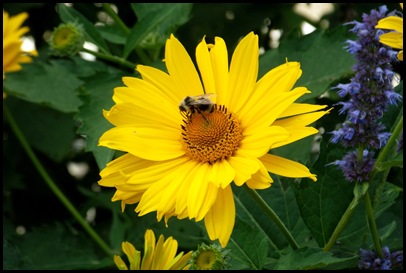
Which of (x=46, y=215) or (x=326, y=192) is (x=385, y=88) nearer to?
(x=326, y=192)

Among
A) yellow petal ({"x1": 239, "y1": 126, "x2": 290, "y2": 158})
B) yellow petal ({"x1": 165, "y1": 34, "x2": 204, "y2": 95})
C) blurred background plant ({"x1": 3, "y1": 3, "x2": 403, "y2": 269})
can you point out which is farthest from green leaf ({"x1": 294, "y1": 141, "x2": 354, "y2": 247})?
yellow petal ({"x1": 165, "y1": 34, "x2": 204, "y2": 95})

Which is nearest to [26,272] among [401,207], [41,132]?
[41,132]

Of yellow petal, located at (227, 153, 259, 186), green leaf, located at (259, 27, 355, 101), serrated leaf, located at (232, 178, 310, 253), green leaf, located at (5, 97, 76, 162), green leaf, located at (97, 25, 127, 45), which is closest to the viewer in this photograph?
yellow petal, located at (227, 153, 259, 186)

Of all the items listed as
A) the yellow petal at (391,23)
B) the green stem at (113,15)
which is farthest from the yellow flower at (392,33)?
the green stem at (113,15)

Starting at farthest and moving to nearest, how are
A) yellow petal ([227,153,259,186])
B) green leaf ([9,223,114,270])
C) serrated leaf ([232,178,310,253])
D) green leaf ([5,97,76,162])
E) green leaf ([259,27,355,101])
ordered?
green leaf ([5,97,76,162]) → green leaf ([9,223,114,270]) → green leaf ([259,27,355,101]) → serrated leaf ([232,178,310,253]) → yellow petal ([227,153,259,186])

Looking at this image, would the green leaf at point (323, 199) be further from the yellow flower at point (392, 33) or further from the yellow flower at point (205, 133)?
the yellow flower at point (392, 33)

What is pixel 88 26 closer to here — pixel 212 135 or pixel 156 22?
pixel 156 22

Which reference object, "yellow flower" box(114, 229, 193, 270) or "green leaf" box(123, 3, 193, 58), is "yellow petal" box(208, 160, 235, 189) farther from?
"green leaf" box(123, 3, 193, 58)
